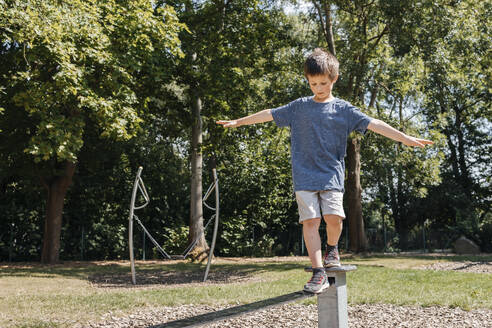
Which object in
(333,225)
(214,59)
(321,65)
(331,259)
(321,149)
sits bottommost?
(331,259)

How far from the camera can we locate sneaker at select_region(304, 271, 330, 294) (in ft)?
10.3

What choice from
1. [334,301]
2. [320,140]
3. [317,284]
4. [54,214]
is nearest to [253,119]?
[320,140]

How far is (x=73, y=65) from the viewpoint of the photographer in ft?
32.6

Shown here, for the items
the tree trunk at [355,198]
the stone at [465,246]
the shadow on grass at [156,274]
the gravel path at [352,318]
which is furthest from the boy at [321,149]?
the stone at [465,246]

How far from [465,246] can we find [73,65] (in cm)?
1855

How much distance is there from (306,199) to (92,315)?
4.02 meters

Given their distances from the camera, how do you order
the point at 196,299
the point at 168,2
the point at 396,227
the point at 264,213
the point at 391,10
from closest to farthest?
1. the point at 196,299
2. the point at 391,10
3. the point at 168,2
4. the point at 264,213
5. the point at 396,227

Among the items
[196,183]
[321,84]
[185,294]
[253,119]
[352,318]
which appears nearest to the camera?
[321,84]

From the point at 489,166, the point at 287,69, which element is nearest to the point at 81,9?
the point at 287,69

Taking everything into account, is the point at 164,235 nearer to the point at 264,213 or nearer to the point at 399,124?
the point at 264,213

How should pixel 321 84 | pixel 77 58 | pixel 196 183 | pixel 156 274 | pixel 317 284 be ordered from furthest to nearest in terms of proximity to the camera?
pixel 196 183
pixel 156 274
pixel 77 58
pixel 321 84
pixel 317 284

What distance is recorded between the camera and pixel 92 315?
605 centimetres

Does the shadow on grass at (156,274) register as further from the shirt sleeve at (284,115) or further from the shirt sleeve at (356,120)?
the shirt sleeve at (356,120)

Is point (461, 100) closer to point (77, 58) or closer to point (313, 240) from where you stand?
point (77, 58)
